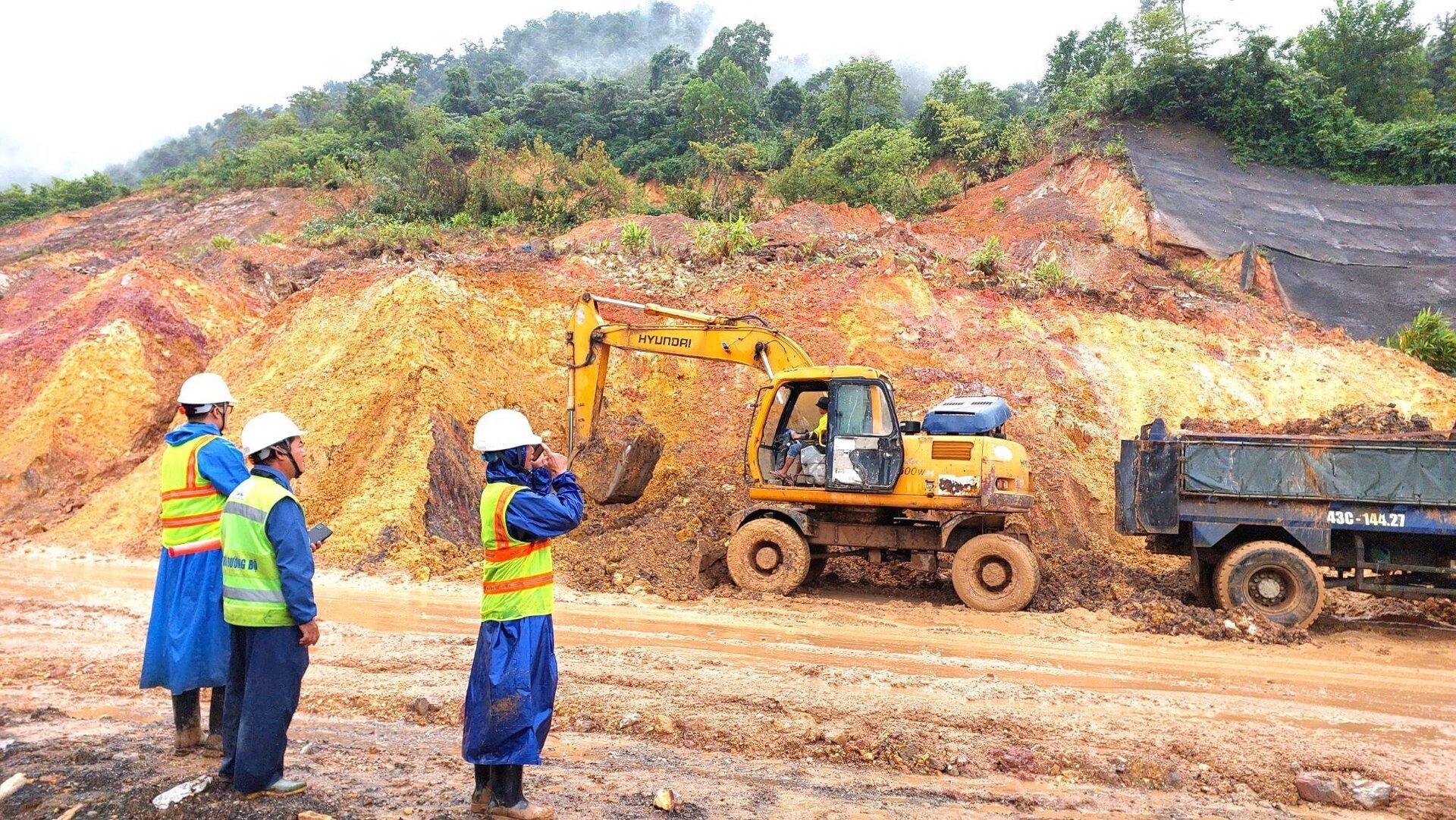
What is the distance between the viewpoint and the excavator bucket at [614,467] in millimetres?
11945

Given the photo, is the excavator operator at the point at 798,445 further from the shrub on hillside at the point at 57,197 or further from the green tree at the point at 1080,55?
the shrub on hillside at the point at 57,197

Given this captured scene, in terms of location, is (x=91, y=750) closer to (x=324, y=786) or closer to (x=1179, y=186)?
Answer: (x=324, y=786)

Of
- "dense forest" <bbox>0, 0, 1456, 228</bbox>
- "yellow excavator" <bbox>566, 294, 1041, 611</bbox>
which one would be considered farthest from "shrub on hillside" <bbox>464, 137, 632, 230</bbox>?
"yellow excavator" <bbox>566, 294, 1041, 611</bbox>

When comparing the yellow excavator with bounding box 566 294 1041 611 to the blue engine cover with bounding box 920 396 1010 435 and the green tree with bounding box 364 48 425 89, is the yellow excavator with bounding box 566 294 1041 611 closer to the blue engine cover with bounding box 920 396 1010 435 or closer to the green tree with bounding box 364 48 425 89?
the blue engine cover with bounding box 920 396 1010 435

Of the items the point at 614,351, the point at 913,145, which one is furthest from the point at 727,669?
the point at 913,145

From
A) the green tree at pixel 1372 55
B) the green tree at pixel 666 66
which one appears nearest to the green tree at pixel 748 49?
the green tree at pixel 666 66

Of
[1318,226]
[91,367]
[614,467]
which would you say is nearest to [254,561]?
[614,467]

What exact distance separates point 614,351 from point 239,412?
5871 millimetres

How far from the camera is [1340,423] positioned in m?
13.7

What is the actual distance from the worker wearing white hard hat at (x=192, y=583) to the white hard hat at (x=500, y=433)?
1.79 m

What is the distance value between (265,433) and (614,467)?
772cm

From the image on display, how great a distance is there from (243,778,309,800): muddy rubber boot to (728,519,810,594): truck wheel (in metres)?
6.29

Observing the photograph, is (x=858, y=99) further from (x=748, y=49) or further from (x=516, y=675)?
(x=516, y=675)

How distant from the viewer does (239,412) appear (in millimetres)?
14305
